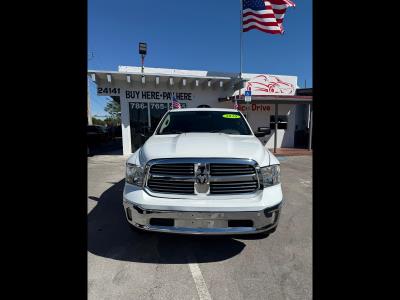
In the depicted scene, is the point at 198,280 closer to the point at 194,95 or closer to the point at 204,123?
the point at 204,123

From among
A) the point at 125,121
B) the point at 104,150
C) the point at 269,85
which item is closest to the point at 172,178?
the point at 125,121

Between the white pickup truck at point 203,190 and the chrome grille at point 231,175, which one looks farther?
the chrome grille at point 231,175

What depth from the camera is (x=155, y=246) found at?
115 inches

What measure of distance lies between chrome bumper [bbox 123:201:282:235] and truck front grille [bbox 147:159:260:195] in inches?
10.5

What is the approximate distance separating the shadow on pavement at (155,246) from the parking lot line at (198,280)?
59 millimetres

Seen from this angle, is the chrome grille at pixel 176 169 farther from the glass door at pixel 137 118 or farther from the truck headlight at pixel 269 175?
the glass door at pixel 137 118

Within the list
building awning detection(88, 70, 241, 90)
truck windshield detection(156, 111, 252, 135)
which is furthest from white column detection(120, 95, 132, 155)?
truck windshield detection(156, 111, 252, 135)

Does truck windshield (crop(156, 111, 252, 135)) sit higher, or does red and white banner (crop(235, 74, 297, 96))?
red and white banner (crop(235, 74, 297, 96))

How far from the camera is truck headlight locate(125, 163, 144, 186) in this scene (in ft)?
8.61

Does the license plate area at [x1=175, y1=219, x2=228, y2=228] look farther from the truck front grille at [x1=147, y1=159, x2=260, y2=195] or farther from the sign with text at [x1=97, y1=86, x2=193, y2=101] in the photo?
the sign with text at [x1=97, y1=86, x2=193, y2=101]

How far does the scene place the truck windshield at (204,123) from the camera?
3.96m

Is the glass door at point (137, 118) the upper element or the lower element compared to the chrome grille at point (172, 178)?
upper

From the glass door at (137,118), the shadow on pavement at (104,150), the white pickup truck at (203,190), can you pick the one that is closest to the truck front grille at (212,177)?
the white pickup truck at (203,190)
